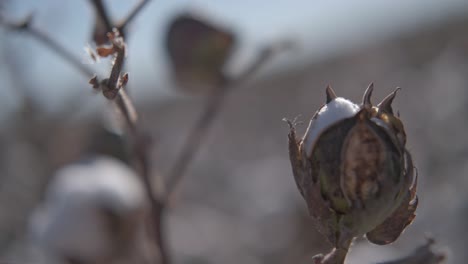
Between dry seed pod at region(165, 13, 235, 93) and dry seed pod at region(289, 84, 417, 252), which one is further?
dry seed pod at region(165, 13, 235, 93)

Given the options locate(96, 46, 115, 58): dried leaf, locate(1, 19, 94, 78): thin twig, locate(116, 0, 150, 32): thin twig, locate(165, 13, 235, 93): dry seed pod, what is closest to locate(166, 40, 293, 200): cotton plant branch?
locate(165, 13, 235, 93): dry seed pod

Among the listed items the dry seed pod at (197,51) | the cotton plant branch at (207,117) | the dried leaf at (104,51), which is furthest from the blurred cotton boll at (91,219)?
the dried leaf at (104,51)

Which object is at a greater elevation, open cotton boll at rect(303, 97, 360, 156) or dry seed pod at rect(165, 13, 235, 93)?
open cotton boll at rect(303, 97, 360, 156)

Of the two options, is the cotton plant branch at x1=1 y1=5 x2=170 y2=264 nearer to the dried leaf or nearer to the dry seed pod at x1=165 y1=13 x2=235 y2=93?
the dried leaf

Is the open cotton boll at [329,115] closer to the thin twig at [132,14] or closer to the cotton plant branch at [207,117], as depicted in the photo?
the thin twig at [132,14]

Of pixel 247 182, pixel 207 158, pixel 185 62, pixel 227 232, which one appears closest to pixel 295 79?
pixel 207 158

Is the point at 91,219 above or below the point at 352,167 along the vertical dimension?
below

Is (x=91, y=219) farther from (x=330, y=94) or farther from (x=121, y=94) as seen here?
(x=330, y=94)

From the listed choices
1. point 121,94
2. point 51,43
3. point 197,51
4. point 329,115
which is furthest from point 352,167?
point 197,51
